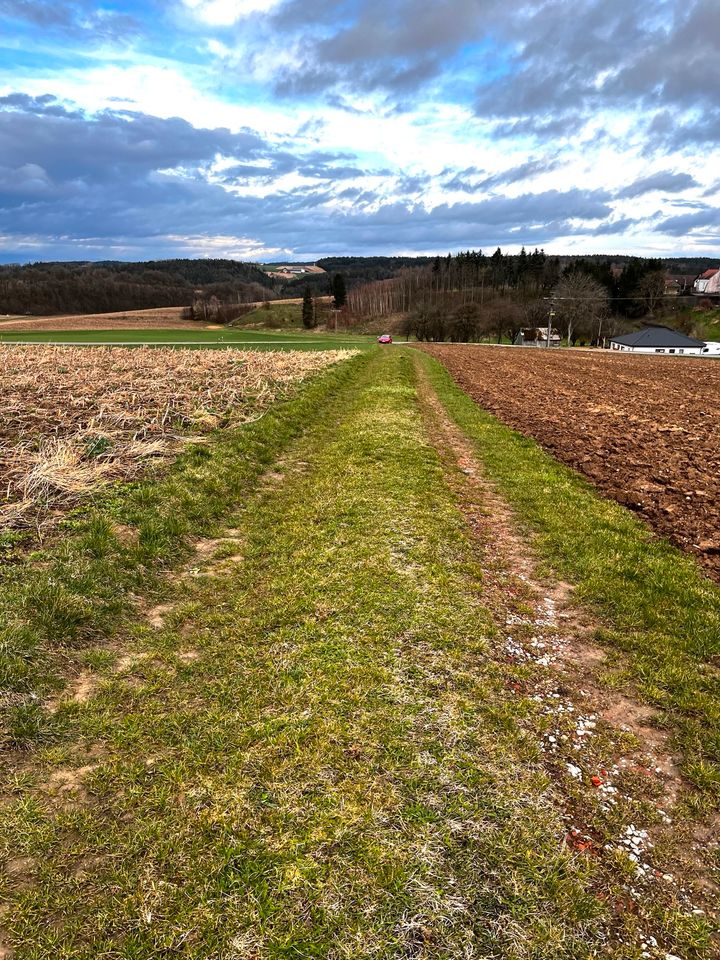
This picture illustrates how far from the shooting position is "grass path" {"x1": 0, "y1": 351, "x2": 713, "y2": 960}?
2635mm

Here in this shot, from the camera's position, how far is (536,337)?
98.9m

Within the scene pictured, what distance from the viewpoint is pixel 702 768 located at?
12.1ft

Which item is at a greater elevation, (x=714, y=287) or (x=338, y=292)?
(x=338, y=292)

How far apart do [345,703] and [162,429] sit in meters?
9.41

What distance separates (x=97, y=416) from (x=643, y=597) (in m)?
12.0

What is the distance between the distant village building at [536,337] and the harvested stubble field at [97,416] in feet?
286

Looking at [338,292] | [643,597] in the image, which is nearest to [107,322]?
[338,292]

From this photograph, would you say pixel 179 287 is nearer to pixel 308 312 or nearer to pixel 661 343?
pixel 308 312

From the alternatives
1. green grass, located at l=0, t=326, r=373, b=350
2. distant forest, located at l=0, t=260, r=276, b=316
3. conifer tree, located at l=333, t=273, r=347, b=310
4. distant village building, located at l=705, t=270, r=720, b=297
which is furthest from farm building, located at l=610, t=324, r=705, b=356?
distant forest, located at l=0, t=260, r=276, b=316

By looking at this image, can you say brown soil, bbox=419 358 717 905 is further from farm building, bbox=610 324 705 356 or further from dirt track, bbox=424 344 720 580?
farm building, bbox=610 324 705 356

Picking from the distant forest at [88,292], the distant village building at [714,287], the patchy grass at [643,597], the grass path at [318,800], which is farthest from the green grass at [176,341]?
the distant forest at [88,292]

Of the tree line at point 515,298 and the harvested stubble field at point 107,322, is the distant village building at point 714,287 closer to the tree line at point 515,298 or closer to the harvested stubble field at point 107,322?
the tree line at point 515,298

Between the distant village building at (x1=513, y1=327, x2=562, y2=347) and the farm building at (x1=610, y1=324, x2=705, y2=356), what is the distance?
19.5 metres

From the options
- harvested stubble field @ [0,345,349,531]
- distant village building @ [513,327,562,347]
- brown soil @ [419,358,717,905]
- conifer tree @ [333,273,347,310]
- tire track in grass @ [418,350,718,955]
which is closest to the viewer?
tire track in grass @ [418,350,718,955]
